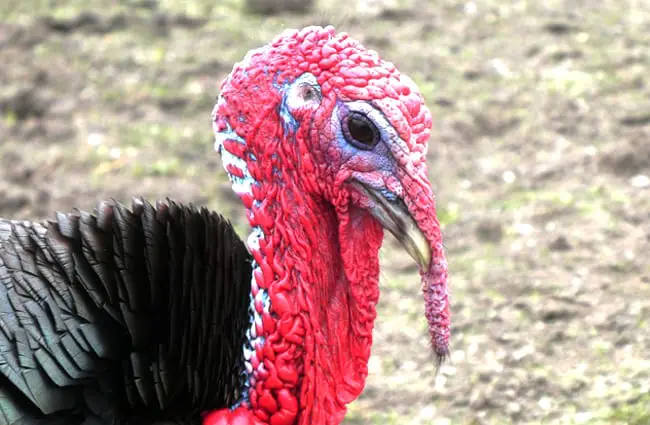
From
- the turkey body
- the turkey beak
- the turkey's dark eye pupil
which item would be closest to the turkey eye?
the turkey's dark eye pupil

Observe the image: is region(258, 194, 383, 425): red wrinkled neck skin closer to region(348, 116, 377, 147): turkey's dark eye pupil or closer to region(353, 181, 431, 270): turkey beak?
region(353, 181, 431, 270): turkey beak

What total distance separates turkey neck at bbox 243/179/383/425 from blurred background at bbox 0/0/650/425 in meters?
0.66

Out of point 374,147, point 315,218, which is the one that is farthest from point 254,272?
point 374,147

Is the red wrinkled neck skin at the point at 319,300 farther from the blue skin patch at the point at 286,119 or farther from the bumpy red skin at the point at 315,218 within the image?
the blue skin patch at the point at 286,119

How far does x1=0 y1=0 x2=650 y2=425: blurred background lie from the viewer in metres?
4.09

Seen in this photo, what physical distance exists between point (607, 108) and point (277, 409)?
379 centimetres

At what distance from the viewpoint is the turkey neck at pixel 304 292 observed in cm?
271

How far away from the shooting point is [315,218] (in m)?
2.72

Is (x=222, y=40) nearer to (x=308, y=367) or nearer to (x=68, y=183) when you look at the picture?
(x=68, y=183)

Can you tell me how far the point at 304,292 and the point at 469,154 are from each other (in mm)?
3178

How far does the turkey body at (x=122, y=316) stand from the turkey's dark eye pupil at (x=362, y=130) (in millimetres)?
503

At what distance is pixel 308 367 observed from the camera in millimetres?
2746

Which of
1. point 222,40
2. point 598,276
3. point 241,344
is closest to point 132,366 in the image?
point 241,344

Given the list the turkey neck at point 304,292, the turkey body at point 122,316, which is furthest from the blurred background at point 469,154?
the turkey body at point 122,316
